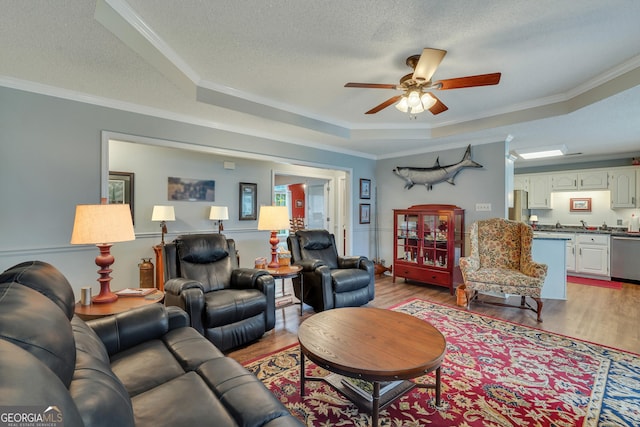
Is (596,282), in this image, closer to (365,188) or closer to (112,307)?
(365,188)

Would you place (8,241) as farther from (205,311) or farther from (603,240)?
(603,240)

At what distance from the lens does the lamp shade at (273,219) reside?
327 cm

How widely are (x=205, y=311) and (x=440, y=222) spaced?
11.8 ft

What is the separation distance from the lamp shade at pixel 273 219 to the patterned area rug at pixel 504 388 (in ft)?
4.23

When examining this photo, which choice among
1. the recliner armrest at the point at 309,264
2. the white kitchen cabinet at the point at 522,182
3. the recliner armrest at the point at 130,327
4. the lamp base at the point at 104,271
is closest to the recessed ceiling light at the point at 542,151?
the white kitchen cabinet at the point at 522,182

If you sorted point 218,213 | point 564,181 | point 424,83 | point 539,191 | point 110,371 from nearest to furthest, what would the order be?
point 110,371
point 424,83
point 218,213
point 564,181
point 539,191

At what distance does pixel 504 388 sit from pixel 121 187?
499 cm

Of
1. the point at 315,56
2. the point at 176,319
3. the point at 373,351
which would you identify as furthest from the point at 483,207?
the point at 176,319

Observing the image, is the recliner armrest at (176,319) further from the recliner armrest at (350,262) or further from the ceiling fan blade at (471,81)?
the ceiling fan blade at (471,81)

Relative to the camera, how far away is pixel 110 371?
114cm

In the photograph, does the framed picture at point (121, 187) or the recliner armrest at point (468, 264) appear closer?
the recliner armrest at point (468, 264)

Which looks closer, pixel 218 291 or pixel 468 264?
pixel 218 291

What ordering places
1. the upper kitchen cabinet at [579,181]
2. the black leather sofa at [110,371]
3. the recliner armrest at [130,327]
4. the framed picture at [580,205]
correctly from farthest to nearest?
the framed picture at [580,205]
the upper kitchen cabinet at [579,181]
the recliner armrest at [130,327]
the black leather sofa at [110,371]

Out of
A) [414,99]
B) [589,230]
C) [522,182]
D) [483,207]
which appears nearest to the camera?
[414,99]
